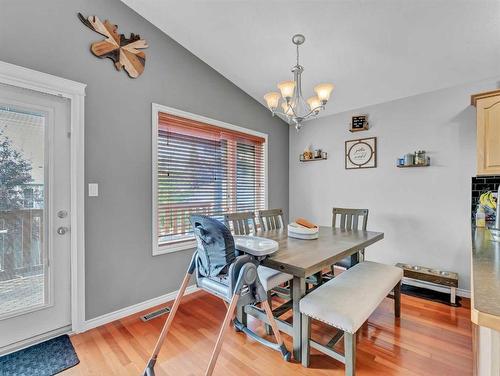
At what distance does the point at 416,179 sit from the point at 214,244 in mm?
2758

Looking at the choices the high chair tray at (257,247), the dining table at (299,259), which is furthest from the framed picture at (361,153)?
the high chair tray at (257,247)

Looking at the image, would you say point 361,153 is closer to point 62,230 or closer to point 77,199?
point 77,199

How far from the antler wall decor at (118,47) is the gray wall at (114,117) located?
50 millimetres

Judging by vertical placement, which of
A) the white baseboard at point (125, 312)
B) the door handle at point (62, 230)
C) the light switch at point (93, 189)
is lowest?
the white baseboard at point (125, 312)

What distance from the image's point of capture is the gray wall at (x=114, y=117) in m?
1.92

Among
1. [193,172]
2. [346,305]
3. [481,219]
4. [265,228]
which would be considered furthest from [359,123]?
[346,305]

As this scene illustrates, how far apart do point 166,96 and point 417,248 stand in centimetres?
349

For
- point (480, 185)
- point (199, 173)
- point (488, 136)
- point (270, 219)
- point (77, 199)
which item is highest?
point (488, 136)

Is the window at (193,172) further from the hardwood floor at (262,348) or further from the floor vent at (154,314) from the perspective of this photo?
the hardwood floor at (262,348)

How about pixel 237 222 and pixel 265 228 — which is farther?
pixel 265 228

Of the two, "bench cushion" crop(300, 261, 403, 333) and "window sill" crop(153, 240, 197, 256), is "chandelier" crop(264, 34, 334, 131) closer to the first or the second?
"bench cushion" crop(300, 261, 403, 333)

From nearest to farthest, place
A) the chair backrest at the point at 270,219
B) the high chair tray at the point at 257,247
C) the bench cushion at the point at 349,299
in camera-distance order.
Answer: the bench cushion at the point at 349,299, the high chair tray at the point at 257,247, the chair backrest at the point at 270,219

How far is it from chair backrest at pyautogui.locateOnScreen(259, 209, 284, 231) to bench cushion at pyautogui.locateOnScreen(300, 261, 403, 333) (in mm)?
1073

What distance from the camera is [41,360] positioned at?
1741mm
